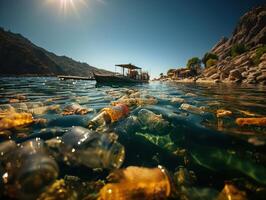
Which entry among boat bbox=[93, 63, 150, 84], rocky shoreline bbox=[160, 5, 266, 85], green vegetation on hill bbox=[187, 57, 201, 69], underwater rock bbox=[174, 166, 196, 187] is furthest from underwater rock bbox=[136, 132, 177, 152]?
green vegetation on hill bbox=[187, 57, 201, 69]

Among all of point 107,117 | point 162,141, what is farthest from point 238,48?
point 162,141

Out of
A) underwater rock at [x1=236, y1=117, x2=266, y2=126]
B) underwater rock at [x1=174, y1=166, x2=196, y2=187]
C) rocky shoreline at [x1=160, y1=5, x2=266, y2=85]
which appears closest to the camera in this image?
underwater rock at [x1=174, y1=166, x2=196, y2=187]

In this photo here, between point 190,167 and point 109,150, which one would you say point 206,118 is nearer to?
point 190,167

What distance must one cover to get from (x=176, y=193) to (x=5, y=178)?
208 cm

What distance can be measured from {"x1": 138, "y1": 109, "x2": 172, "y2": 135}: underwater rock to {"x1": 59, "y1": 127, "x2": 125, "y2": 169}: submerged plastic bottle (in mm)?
1149

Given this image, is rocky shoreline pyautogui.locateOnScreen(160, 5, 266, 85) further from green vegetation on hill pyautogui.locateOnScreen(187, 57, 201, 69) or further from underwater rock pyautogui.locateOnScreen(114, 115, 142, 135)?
underwater rock pyautogui.locateOnScreen(114, 115, 142, 135)

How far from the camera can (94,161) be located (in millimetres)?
2650

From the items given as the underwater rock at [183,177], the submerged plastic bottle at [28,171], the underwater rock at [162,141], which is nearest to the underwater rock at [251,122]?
the underwater rock at [162,141]

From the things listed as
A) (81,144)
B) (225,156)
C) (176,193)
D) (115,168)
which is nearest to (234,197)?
(176,193)

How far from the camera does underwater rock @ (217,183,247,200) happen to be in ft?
6.63

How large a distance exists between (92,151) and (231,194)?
74.7 inches

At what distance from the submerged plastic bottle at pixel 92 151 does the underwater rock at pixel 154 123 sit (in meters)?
1.15

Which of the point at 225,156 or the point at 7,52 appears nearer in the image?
the point at 225,156

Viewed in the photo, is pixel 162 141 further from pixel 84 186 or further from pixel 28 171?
pixel 28 171
